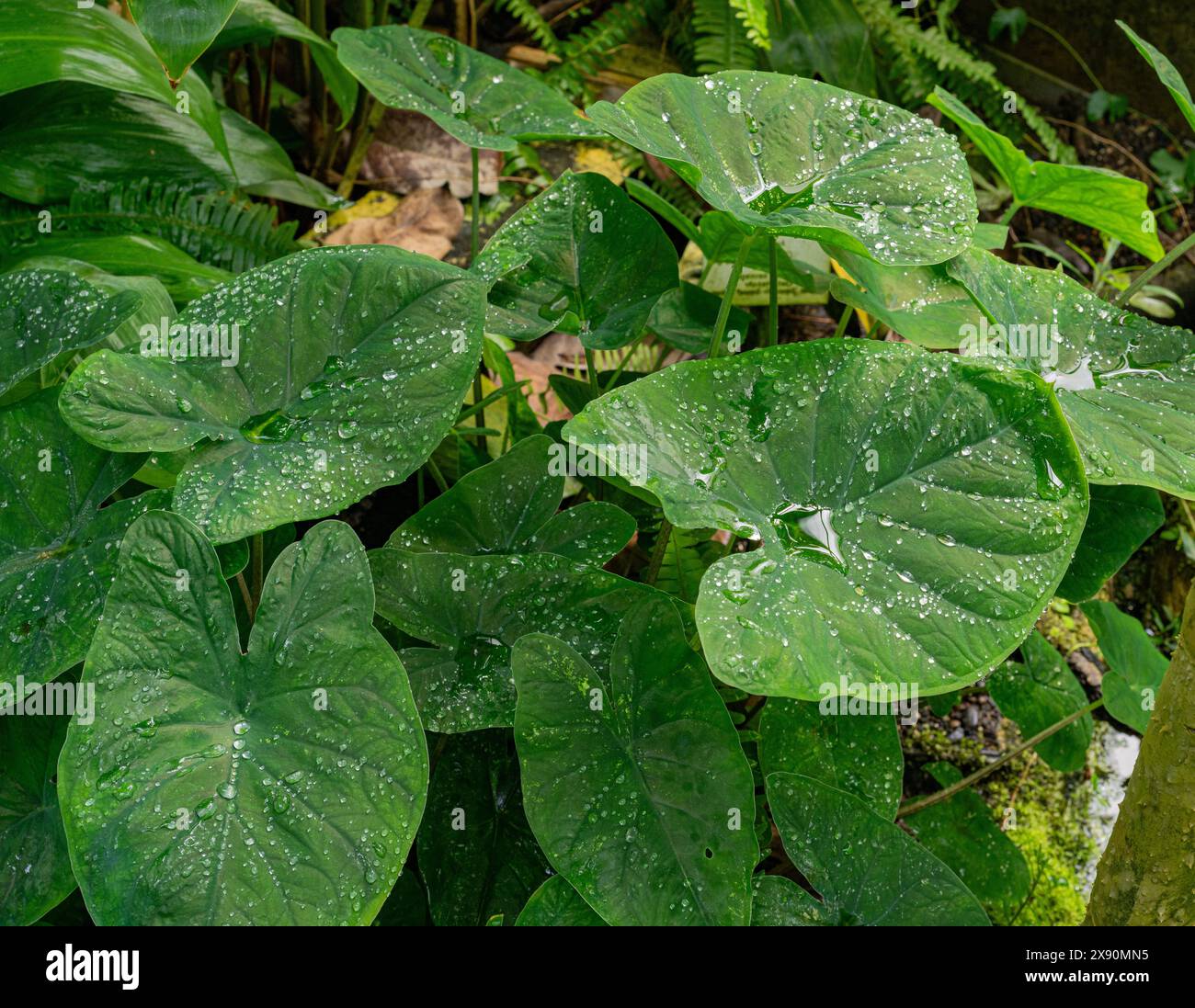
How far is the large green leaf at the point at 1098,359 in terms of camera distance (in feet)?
3.43

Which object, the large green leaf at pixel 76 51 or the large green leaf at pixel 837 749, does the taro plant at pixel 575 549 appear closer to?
the large green leaf at pixel 837 749

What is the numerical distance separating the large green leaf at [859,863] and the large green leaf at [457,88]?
94 centimetres

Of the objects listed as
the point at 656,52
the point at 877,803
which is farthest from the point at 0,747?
the point at 656,52

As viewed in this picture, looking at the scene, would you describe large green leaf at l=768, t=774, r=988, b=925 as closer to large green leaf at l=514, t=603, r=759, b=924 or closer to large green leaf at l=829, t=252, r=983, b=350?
large green leaf at l=514, t=603, r=759, b=924

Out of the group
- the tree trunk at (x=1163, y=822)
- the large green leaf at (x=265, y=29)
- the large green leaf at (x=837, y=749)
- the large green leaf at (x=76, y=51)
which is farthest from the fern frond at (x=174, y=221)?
the tree trunk at (x=1163, y=822)

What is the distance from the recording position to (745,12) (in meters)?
2.29

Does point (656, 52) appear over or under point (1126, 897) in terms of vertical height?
over

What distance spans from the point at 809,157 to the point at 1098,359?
44 centimetres

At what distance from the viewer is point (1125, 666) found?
1.44 metres

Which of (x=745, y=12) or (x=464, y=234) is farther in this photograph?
(x=464, y=234)

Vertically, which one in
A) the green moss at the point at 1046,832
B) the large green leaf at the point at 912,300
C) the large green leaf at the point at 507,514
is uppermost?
the large green leaf at the point at 912,300
